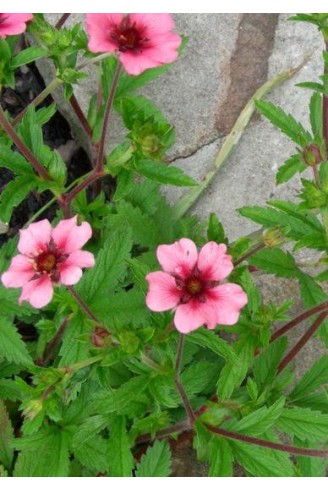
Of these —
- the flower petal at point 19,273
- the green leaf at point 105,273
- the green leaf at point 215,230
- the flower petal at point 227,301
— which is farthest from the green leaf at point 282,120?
the flower petal at point 19,273

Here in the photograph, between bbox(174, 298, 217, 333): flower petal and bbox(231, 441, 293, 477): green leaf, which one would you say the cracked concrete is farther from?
bbox(174, 298, 217, 333): flower petal

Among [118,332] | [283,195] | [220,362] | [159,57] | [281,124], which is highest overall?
[159,57]

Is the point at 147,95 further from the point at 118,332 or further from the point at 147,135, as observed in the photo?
the point at 118,332

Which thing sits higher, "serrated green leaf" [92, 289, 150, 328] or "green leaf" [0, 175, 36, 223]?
"green leaf" [0, 175, 36, 223]

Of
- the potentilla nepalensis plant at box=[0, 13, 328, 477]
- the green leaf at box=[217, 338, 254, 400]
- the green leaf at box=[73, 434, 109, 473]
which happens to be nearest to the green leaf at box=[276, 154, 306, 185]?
the potentilla nepalensis plant at box=[0, 13, 328, 477]

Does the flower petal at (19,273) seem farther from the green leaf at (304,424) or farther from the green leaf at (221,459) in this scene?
the green leaf at (304,424)

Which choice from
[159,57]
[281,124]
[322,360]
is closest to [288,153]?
[281,124]

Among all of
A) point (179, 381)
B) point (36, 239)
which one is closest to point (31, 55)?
point (36, 239)

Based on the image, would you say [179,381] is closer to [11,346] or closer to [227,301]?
[227,301]
